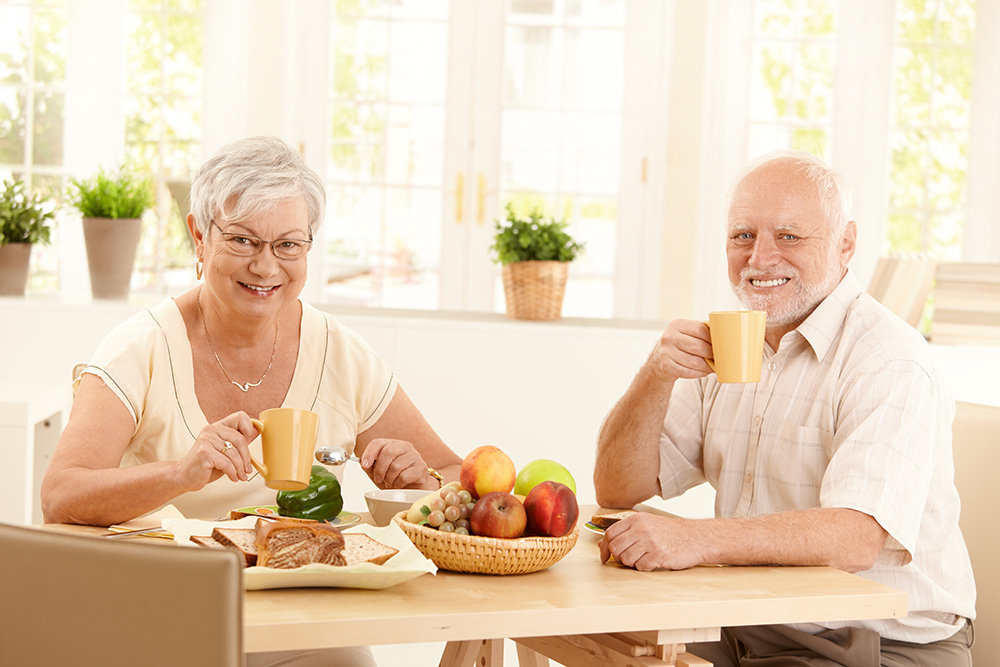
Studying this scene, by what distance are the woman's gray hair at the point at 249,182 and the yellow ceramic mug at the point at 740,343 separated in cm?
75

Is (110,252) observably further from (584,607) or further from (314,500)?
(584,607)

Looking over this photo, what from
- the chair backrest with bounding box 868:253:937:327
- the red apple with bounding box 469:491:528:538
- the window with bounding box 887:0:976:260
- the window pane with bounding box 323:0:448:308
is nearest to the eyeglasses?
the red apple with bounding box 469:491:528:538

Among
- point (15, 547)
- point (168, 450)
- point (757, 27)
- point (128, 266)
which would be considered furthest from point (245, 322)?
point (757, 27)

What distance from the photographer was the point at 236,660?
1.01 meters

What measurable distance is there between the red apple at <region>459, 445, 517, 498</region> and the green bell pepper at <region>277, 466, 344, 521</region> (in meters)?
0.29

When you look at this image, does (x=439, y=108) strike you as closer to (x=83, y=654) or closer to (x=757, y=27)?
(x=757, y=27)

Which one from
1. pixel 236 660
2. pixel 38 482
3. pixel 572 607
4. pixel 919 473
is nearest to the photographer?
pixel 236 660

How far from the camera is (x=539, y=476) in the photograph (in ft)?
4.63

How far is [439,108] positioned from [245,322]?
3.50m

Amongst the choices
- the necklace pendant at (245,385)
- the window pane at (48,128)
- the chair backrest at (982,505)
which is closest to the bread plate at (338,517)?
the necklace pendant at (245,385)

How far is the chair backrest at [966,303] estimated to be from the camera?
10.3 feet

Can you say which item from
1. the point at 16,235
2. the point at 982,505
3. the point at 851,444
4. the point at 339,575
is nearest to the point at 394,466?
the point at 339,575

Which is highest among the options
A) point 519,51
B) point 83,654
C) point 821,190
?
point 519,51

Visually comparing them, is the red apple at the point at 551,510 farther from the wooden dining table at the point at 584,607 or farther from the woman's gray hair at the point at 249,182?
the woman's gray hair at the point at 249,182
